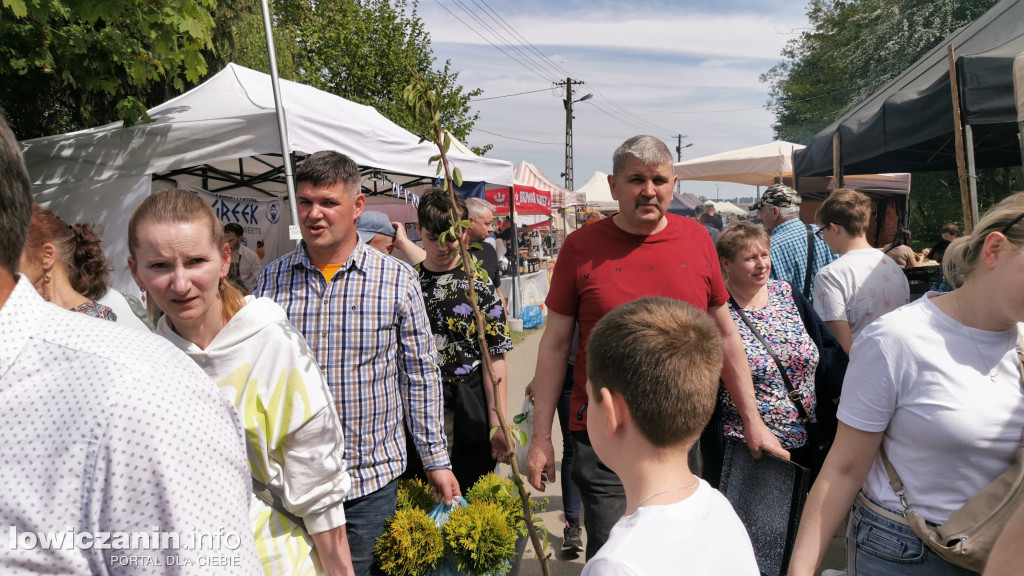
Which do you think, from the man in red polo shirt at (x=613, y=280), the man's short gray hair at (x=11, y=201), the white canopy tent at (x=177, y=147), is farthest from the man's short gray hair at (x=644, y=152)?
the white canopy tent at (x=177, y=147)

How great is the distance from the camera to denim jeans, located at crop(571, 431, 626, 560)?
250 centimetres

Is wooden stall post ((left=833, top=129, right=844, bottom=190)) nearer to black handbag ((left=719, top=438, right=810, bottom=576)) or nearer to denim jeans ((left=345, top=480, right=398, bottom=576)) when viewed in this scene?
black handbag ((left=719, top=438, right=810, bottom=576))

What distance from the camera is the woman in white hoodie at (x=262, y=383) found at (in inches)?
66.7

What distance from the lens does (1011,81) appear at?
3.68m

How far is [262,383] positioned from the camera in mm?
1718

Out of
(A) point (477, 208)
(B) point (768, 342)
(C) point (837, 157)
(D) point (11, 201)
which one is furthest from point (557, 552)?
(C) point (837, 157)

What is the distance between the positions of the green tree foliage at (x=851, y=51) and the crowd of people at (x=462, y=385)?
14.3 meters

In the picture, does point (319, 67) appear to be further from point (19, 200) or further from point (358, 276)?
point (19, 200)

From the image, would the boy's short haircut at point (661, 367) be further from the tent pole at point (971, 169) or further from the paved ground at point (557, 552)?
the tent pole at point (971, 169)

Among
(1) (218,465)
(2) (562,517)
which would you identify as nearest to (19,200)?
(1) (218,465)

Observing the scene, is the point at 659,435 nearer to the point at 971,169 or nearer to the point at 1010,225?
the point at 1010,225

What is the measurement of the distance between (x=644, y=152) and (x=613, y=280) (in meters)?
0.54

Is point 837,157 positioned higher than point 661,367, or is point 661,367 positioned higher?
point 837,157

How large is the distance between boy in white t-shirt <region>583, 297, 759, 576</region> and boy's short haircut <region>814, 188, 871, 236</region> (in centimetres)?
266
